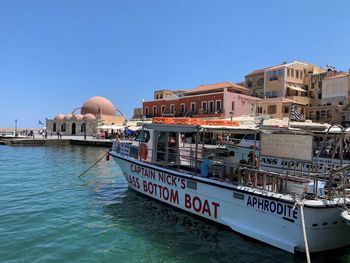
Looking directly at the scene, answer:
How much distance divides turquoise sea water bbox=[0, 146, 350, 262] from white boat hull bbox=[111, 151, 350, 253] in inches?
10.7

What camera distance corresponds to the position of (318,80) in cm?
5928

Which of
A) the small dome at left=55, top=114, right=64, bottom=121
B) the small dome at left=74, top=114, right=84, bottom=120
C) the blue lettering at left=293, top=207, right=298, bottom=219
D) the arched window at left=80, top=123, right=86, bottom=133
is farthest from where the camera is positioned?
the small dome at left=55, top=114, right=64, bottom=121

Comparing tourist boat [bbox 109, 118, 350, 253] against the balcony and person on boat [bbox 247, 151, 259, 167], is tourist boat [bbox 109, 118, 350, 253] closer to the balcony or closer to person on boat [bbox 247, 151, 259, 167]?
person on boat [bbox 247, 151, 259, 167]

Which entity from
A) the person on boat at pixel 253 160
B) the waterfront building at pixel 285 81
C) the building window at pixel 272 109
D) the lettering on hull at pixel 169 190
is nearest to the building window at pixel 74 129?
the waterfront building at pixel 285 81

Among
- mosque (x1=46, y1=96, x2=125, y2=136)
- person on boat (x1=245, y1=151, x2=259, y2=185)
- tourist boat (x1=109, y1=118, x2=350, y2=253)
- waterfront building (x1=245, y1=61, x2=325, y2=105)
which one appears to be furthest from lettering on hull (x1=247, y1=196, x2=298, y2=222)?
mosque (x1=46, y1=96, x2=125, y2=136)

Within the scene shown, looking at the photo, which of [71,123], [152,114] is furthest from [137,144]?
[71,123]

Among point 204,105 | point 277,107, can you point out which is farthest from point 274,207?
point 277,107

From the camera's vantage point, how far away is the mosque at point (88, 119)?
65812 mm

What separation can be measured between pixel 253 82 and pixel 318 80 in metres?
11.9

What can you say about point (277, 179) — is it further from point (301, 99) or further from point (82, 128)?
point (82, 128)

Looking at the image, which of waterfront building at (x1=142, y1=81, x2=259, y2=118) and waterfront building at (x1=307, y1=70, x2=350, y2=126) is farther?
waterfront building at (x1=307, y1=70, x2=350, y2=126)

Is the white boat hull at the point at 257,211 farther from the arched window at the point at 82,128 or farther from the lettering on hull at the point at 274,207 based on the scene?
the arched window at the point at 82,128

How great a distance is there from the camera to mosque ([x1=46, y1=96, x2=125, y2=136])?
2591 inches

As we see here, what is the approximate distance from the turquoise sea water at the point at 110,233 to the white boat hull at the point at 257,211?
27 cm
